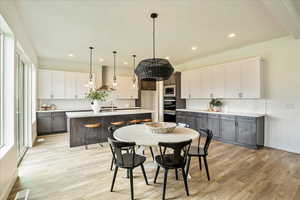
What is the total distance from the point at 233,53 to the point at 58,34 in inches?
194

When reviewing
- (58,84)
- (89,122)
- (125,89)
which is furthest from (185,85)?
(58,84)

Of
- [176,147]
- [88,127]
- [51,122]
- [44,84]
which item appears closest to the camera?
[176,147]

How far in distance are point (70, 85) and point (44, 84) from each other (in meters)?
0.86

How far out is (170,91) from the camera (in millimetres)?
6652

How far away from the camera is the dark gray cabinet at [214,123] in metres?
4.78

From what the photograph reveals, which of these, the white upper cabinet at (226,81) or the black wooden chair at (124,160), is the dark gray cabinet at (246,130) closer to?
the white upper cabinet at (226,81)

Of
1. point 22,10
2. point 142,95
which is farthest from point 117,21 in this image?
point 142,95

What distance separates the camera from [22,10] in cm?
264

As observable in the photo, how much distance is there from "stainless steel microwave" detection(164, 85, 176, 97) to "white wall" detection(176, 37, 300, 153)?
2818 mm

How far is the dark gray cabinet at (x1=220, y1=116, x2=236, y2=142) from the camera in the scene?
443 cm

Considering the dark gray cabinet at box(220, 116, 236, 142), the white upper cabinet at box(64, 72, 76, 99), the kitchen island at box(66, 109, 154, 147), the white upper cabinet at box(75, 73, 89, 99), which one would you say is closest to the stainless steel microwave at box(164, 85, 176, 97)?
the kitchen island at box(66, 109, 154, 147)

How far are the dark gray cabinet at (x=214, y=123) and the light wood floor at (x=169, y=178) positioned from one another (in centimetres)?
106

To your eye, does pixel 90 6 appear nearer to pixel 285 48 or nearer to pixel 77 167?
pixel 77 167

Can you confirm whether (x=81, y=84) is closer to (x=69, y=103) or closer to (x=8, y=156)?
(x=69, y=103)
